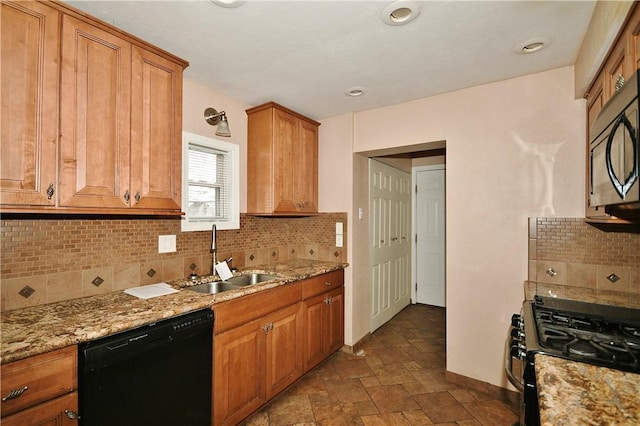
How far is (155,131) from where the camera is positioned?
5.98ft

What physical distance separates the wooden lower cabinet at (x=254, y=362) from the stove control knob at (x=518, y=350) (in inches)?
59.6

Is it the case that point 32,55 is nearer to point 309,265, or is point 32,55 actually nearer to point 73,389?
point 73,389

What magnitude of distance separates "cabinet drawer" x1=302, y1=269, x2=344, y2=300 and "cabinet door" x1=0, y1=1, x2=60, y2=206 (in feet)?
5.86

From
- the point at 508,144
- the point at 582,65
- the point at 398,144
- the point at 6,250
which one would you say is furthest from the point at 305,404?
the point at 582,65

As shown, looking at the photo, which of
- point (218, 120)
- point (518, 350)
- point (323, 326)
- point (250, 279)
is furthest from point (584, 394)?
point (218, 120)

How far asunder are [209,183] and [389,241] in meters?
2.42

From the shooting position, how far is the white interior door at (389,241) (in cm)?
363

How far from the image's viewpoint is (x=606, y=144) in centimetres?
107

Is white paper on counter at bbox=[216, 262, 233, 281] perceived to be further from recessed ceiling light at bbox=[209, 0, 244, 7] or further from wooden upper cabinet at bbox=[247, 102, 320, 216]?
recessed ceiling light at bbox=[209, 0, 244, 7]

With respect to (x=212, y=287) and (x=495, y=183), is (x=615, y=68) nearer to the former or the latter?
(x=495, y=183)

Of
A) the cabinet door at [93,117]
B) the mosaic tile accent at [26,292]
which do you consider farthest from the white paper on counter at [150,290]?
the cabinet door at [93,117]

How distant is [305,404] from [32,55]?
8.57 feet

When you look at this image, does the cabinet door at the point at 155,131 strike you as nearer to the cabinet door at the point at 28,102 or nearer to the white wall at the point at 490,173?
the cabinet door at the point at 28,102

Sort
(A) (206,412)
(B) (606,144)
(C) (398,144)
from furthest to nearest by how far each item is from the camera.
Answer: (C) (398,144), (A) (206,412), (B) (606,144)
